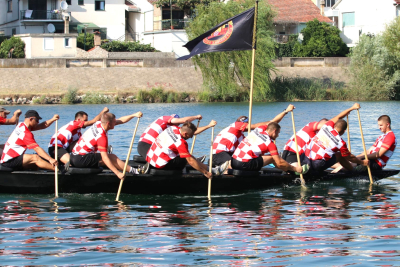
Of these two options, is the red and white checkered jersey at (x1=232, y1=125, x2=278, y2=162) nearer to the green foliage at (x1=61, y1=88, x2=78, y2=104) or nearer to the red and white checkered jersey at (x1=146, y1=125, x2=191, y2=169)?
the red and white checkered jersey at (x1=146, y1=125, x2=191, y2=169)

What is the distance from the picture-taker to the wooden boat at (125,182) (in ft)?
39.9

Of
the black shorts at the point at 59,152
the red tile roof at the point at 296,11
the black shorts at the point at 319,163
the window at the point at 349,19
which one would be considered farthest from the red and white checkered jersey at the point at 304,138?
the window at the point at 349,19

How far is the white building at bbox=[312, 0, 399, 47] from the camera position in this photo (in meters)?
59.6

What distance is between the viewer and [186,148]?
11594 millimetres

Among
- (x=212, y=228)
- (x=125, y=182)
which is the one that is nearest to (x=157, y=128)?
(x=125, y=182)

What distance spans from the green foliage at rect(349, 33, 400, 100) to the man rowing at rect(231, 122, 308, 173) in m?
34.1

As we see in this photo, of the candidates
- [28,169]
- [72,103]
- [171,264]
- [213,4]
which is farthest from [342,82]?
[171,264]

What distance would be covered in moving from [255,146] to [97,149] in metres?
3.18

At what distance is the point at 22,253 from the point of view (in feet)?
27.8

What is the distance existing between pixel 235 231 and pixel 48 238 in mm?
2902

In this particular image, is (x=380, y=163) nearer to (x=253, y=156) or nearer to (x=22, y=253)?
(x=253, y=156)

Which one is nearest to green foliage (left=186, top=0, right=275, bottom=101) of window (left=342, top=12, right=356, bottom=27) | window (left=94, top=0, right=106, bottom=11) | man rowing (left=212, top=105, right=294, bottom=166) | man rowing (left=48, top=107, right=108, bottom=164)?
window (left=94, top=0, right=106, bottom=11)

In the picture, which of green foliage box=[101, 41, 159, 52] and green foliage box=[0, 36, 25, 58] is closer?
green foliage box=[0, 36, 25, 58]

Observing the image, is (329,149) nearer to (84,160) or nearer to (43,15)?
(84,160)
